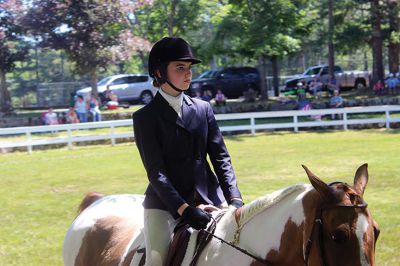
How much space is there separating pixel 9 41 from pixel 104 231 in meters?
27.4

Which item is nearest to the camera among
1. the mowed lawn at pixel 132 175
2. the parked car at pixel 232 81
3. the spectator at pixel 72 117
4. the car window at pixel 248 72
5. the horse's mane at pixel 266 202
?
the horse's mane at pixel 266 202

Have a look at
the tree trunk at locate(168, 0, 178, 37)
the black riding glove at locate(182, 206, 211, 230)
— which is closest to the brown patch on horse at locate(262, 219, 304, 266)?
the black riding glove at locate(182, 206, 211, 230)

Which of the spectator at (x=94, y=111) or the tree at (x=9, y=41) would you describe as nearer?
the spectator at (x=94, y=111)

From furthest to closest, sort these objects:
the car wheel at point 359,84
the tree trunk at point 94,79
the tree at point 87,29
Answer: the car wheel at point 359,84 → the tree trunk at point 94,79 → the tree at point 87,29

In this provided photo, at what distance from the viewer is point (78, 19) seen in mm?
27609

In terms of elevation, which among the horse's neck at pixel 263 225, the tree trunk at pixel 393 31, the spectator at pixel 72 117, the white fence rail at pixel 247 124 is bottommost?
the white fence rail at pixel 247 124

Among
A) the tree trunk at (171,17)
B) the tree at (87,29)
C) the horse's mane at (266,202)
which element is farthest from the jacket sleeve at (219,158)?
the tree trunk at (171,17)

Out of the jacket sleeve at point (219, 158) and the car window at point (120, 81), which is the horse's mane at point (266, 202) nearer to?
the jacket sleeve at point (219, 158)

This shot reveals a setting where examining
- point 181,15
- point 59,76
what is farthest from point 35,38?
point 59,76

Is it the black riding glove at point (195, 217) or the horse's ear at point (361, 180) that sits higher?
the horse's ear at point (361, 180)

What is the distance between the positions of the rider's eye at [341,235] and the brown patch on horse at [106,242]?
2.13m

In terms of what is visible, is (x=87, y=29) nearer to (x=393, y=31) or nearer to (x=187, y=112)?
(x=393, y=31)

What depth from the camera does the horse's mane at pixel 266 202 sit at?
314cm

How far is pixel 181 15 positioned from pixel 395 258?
26794mm
